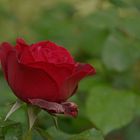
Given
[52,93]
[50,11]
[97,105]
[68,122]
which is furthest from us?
[50,11]

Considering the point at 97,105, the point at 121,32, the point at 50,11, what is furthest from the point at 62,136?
the point at 50,11

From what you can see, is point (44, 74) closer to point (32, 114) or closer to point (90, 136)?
point (32, 114)

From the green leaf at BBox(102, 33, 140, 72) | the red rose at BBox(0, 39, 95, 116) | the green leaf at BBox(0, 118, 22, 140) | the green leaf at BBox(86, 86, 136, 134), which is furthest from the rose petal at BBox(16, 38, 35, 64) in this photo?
the green leaf at BBox(102, 33, 140, 72)

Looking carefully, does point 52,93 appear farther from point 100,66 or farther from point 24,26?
point 24,26

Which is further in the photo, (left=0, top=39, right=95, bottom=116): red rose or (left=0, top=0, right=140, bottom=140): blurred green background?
(left=0, top=0, right=140, bottom=140): blurred green background

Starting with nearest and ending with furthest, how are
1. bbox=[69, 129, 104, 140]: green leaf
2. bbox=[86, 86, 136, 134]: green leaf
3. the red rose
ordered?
1. the red rose
2. bbox=[69, 129, 104, 140]: green leaf
3. bbox=[86, 86, 136, 134]: green leaf

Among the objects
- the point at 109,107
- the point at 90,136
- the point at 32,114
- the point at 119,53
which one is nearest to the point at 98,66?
the point at 119,53

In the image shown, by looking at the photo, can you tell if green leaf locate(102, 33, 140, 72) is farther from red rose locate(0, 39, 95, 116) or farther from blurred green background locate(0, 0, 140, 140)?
red rose locate(0, 39, 95, 116)
